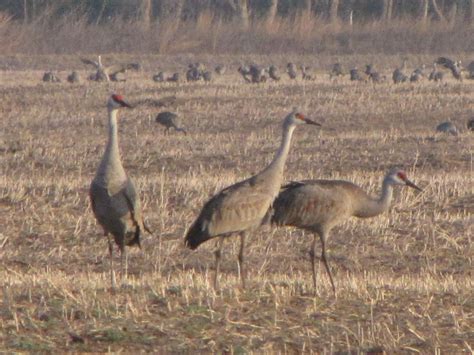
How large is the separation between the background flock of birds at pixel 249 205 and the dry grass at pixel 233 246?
0.36 metres

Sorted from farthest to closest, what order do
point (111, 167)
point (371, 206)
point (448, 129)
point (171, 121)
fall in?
1. point (171, 121)
2. point (448, 129)
3. point (371, 206)
4. point (111, 167)

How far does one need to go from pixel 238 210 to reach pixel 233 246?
1913 mm

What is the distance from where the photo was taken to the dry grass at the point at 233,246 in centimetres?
630

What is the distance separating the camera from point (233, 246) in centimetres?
987

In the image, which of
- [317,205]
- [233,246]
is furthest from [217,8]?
[317,205]

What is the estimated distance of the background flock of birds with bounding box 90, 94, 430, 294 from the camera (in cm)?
800

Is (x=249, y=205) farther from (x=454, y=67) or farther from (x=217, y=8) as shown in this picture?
(x=217, y=8)

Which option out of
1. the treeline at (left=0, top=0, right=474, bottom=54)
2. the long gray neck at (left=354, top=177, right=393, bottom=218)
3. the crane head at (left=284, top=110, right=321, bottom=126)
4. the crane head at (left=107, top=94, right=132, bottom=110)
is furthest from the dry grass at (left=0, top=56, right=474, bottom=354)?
the treeline at (left=0, top=0, right=474, bottom=54)

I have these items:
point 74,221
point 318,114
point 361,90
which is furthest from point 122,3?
point 74,221

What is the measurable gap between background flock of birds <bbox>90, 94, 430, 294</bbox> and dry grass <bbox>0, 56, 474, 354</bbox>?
1.19 ft

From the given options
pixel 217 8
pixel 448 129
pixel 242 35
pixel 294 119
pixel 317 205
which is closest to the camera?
pixel 317 205

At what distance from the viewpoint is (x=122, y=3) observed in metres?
51.7

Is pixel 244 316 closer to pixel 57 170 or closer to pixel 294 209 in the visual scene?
pixel 294 209

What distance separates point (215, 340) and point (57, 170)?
802 cm
